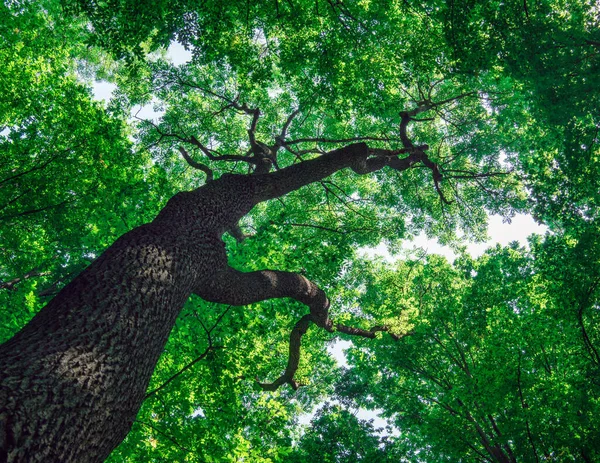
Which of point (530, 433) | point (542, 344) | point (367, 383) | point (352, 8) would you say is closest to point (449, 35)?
point (352, 8)

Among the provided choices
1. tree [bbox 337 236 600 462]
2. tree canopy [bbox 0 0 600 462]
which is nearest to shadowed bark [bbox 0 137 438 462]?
tree canopy [bbox 0 0 600 462]

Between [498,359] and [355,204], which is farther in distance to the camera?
[355,204]

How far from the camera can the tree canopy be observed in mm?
7020

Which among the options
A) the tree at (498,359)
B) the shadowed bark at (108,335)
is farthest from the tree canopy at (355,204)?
the shadowed bark at (108,335)

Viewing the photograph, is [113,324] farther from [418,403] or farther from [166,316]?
[418,403]

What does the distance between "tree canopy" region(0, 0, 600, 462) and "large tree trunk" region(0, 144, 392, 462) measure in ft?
2.13

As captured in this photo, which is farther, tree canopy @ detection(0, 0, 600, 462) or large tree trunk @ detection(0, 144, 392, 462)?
tree canopy @ detection(0, 0, 600, 462)

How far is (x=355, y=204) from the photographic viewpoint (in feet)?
50.6

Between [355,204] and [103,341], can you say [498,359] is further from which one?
[103,341]

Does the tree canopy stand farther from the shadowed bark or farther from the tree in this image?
the shadowed bark

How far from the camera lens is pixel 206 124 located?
13812 millimetres

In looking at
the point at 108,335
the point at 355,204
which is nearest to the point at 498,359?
the point at 355,204

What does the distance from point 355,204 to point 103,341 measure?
13192 millimetres

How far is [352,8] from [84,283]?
29.4ft
